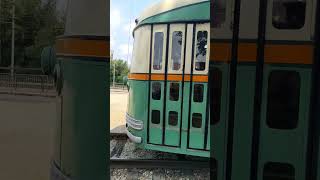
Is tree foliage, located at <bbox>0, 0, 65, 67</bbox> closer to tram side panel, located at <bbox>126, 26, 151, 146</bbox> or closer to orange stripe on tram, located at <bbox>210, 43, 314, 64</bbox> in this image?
tram side panel, located at <bbox>126, 26, 151, 146</bbox>

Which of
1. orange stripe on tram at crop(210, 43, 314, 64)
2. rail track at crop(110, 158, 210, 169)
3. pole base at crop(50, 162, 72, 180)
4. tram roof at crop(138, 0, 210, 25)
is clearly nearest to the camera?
orange stripe on tram at crop(210, 43, 314, 64)

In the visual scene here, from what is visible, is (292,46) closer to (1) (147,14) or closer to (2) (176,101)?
(2) (176,101)

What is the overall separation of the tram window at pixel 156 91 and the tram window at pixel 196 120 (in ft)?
2.67

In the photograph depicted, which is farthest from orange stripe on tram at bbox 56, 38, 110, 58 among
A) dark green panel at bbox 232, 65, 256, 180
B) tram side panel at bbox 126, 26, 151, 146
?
tram side panel at bbox 126, 26, 151, 146

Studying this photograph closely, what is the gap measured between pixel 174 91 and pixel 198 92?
48 centimetres

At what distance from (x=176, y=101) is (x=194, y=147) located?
82 cm

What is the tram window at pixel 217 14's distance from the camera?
228cm

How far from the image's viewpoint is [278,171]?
2.21 m

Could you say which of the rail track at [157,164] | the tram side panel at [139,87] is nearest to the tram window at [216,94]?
the rail track at [157,164]

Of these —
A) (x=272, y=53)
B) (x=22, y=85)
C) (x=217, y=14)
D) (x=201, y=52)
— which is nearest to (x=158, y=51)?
(x=201, y=52)

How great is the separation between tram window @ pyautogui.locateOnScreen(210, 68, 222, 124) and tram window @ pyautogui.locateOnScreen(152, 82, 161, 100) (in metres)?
6.10

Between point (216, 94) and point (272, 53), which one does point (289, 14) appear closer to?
point (272, 53)

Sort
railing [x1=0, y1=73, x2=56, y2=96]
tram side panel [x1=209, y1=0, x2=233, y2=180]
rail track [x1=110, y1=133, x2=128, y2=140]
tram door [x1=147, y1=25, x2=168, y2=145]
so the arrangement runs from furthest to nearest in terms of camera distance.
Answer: railing [x1=0, y1=73, x2=56, y2=96], rail track [x1=110, y1=133, x2=128, y2=140], tram door [x1=147, y1=25, x2=168, y2=145], tram side panel [x1=209, y1=0, x2=233, y2=180]

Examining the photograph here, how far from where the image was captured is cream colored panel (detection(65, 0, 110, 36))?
8.87 feet
